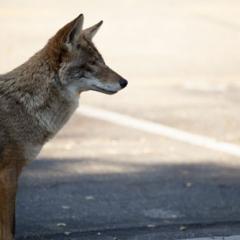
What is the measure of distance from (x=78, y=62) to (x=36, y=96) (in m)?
0.40

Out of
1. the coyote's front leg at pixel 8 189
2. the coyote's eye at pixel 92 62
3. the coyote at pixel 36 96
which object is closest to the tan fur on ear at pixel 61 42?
the coyote at pixel 36 96

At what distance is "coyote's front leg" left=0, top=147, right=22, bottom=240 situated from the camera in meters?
6.64

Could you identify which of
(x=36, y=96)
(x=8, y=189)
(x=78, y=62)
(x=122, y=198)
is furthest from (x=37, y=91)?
(x=122, y=198)

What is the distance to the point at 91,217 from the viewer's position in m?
7.88

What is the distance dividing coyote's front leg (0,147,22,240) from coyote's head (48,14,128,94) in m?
0.70

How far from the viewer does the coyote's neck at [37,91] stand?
6781 millimetres

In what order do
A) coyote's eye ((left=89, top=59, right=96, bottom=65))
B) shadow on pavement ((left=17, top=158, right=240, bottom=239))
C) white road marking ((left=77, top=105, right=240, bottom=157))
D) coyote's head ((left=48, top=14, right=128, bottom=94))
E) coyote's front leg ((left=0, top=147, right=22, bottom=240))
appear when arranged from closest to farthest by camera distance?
coyote's front leg ((left=0, top=147, right=22, bottom=240)) < coyote's head ((left=48, top=14, right=128, bottom=94)) < coyote's eye ((left=89, top=59, right=96, bottom=65)) < shadow on pavement ((left=17, top=158, right=240, bottom=239)) < white road marking ((left=77, top=105, right=240, bottom=157))

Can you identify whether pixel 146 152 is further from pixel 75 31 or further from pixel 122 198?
pixel 75 31

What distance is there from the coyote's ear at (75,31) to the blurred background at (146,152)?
1.64 metres

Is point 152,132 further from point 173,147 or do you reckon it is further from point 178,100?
point 178,100

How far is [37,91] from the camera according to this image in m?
6.80

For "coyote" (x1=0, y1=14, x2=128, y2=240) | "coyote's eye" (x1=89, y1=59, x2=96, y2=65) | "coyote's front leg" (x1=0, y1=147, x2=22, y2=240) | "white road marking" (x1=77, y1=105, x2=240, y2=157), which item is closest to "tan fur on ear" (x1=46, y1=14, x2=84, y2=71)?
"coyote" (x1=0, y1=14, x2=128, y2=240)

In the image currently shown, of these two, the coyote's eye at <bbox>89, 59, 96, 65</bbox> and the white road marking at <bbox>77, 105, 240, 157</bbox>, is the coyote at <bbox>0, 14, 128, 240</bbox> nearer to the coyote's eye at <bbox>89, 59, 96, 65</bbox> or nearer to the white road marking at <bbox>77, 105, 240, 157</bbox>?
the coyote's eye at <bbox>89, 59, 96, 65</bbox>

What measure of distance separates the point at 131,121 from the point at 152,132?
1.93 feet
